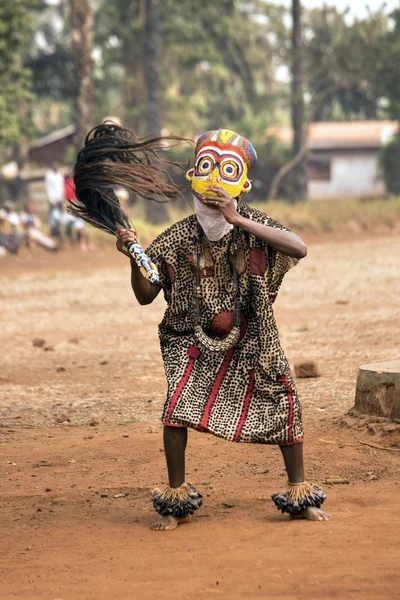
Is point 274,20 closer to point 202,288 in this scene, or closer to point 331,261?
point 331,261

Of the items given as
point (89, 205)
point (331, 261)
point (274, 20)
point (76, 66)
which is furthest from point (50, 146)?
point (89, 205)

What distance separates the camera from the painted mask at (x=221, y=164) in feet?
16.0

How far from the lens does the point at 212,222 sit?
15.9 ft

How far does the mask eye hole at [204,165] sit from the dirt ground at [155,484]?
153cm

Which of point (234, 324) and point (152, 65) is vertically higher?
point (152, 65)

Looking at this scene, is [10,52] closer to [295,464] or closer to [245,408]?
[245,408]

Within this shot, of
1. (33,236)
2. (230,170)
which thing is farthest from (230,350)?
(33,236)

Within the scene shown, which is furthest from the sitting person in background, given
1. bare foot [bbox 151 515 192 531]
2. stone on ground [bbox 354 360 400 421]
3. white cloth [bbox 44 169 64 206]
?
bare foot [bbox 151 515 192 531]

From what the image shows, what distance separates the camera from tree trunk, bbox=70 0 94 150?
85.3ft

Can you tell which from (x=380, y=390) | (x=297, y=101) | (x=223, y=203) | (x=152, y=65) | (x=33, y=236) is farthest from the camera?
(x=297, y=101)

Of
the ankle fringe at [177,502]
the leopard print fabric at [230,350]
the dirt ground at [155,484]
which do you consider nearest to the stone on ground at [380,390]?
the dirt ground at [155,484]

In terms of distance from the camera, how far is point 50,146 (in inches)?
1823

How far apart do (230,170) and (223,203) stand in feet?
0.80

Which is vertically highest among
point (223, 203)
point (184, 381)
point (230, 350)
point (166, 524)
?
point (223, 203)
